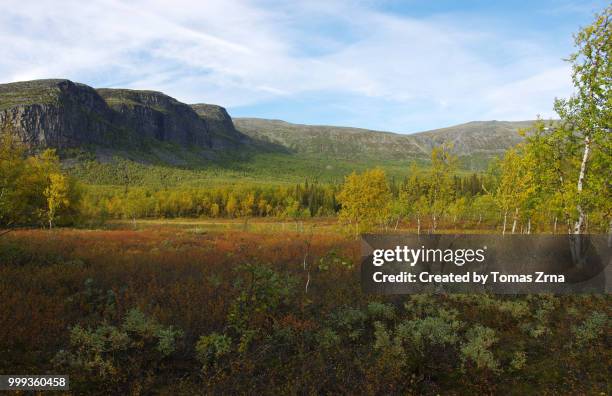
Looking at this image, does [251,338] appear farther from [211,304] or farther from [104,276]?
[104,276]

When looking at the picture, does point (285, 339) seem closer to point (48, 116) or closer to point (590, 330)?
point (590, 330)

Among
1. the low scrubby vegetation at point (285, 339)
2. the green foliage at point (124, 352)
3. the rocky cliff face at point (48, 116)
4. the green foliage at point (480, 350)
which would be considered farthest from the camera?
the rocky cliff face at point (48, 116)

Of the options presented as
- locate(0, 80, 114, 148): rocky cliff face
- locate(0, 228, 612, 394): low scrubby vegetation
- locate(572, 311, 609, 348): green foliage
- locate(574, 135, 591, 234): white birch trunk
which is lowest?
locate(0, 228, 612, 394): low scrubby vegetation

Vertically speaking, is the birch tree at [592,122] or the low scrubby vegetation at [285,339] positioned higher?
the birch tree at [592,122]

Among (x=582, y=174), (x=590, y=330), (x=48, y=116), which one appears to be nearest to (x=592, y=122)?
(x=582, y=174)

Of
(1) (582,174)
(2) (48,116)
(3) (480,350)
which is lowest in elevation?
(3) (480,350)

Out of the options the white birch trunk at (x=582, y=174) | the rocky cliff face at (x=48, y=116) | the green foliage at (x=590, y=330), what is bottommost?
the green foliage at (x=590, y=330)

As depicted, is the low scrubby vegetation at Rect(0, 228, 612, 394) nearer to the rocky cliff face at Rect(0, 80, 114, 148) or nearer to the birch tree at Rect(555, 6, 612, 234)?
the birch tree at Rect(555, 6, 612, 234)

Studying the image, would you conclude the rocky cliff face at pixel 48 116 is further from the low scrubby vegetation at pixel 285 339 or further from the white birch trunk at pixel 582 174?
the white birch trunk at pixel 582 174

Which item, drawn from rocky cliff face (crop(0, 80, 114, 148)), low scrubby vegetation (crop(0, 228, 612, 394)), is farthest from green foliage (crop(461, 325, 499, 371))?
rocky cliff face (crop(0, 80, 114, 148))

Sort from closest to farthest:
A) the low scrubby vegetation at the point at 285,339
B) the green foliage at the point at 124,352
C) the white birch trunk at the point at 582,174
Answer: the green foliage at the point at 124,352 → the low scrubby vegetation at the point at 285,339 → the white birch trunk at the point at 582,174

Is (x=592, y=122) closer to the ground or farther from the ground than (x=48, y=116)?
closer to the ground

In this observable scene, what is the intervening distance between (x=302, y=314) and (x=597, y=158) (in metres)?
12.5

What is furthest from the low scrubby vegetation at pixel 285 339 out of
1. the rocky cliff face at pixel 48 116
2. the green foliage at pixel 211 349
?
the rocky cliff face at pixel 48 116
